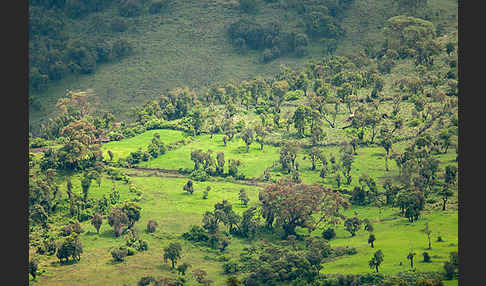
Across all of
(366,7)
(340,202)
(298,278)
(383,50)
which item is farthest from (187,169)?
(366,7)

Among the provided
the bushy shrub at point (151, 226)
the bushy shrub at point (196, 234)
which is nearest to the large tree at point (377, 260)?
the bushy shrub at point (196, 234)

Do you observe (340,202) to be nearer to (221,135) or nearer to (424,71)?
(221,135)

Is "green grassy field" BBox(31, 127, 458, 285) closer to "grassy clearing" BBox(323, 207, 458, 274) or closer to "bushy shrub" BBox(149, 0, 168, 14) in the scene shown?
"grassy clearing" BBox(323, 207, 458, 274)

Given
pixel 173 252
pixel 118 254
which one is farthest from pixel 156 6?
pixel 173 252

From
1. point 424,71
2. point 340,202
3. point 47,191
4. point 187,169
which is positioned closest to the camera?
point 340,202

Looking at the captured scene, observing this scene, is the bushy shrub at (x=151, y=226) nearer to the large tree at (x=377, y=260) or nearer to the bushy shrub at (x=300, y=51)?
the large tree at (x=377, y=260)

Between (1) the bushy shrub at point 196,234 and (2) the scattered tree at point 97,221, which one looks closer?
(1) the bushy shrub at point 196,234
